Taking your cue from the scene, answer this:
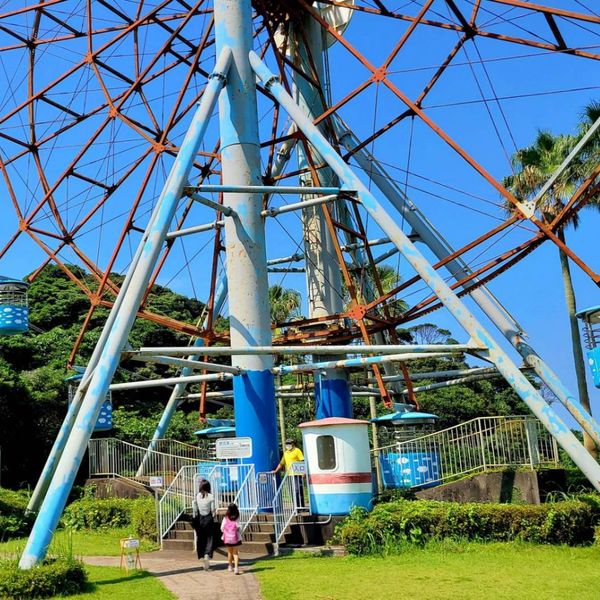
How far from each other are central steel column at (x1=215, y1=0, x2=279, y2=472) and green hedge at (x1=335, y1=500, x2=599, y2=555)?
4597 mm

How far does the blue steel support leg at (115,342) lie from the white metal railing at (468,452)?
8277 mm

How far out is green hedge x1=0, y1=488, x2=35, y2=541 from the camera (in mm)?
17641

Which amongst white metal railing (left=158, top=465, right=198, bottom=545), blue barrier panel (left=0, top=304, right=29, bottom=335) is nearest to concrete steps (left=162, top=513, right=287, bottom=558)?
white metal railing (left=158, top=465, right=198, bottom=545)

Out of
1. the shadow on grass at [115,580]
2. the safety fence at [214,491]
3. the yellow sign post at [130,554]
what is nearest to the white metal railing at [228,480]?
the safety fence at [214,491]

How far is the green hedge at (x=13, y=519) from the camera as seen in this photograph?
17641mm

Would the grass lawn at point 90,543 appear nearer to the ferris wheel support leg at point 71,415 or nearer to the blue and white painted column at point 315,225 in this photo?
the ferris wheel support leg at point 71,415

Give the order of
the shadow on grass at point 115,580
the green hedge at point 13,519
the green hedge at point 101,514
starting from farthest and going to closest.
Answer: the green hedge at point 101,514 → the green hedge at point 13,519 → the shadow on grass at point 115,580

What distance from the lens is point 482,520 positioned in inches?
558

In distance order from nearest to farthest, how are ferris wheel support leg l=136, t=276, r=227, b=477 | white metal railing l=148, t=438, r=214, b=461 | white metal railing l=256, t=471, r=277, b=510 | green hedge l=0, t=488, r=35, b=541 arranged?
white metal railing l=256, t=471, r=277, b=510 → green hedge l=0, t=488, r=35, b=541 → ferris wheel support leg l=136, t=276, r=227, b=477 → white metal railing l=148, t=438, r=214, b=461

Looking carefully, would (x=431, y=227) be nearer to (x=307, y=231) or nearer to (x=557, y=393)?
(x=307, y=231)

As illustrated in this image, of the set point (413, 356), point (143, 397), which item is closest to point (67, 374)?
point (143, 397)

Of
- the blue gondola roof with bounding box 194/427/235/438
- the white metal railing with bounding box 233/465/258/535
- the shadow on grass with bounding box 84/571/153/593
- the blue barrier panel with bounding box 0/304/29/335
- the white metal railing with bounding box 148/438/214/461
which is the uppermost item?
the blue barrier panel with bounding box 0/304/29/335

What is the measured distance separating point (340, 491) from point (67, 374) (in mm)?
19118

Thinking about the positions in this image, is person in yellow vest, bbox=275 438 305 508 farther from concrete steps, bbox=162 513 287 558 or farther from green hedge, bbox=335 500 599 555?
green hedge, bbox=335 500 599 555
